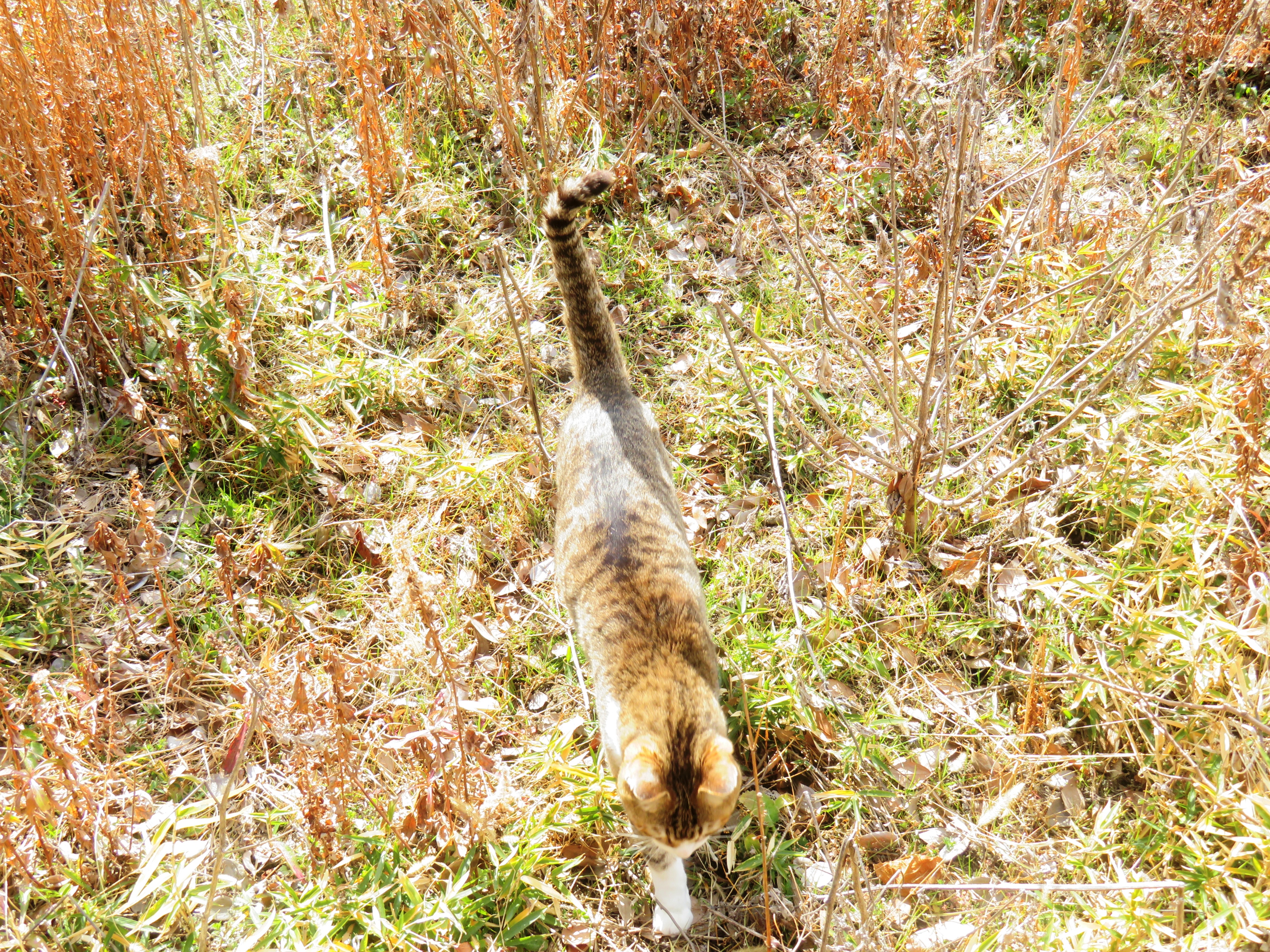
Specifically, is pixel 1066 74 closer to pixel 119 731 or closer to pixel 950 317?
pixel 950 317

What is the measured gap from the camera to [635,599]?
2.59 metres

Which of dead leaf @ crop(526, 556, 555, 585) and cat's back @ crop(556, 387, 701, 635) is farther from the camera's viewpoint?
dead leaf @ crop(526, 556, 555, 585)

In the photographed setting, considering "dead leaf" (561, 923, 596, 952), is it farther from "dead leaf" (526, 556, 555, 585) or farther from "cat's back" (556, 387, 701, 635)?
"dead leaf" (526, 556, 555, 585)

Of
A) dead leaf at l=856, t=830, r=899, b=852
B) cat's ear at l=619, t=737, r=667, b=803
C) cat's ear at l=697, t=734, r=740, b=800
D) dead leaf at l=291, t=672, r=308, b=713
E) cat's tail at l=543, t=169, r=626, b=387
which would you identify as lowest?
dead leaf at l=856, t=830, r=899, b=852

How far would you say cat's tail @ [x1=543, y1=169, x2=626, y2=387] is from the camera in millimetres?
2816

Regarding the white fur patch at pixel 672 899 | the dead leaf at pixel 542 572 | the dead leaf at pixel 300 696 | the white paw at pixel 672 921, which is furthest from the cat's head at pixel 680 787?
the dead leaf at pixel 542 572

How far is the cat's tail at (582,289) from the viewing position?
282cm

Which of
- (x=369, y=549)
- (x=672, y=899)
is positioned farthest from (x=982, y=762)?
(x=369, y=549)

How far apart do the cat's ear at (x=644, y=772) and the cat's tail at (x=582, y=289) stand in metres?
1.46

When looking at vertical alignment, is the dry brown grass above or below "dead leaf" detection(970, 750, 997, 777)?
above

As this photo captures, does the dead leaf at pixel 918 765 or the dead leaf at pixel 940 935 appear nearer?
the dead leaf at pixel 940 935

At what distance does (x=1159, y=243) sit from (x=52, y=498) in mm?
5013

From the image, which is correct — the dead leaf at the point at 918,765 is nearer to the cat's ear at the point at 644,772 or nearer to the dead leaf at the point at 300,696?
the cat's ear at the point at 644,772

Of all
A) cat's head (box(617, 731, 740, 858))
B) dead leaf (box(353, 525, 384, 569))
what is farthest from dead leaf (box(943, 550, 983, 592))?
dead leaf (box(353, 525, 384, 569))
